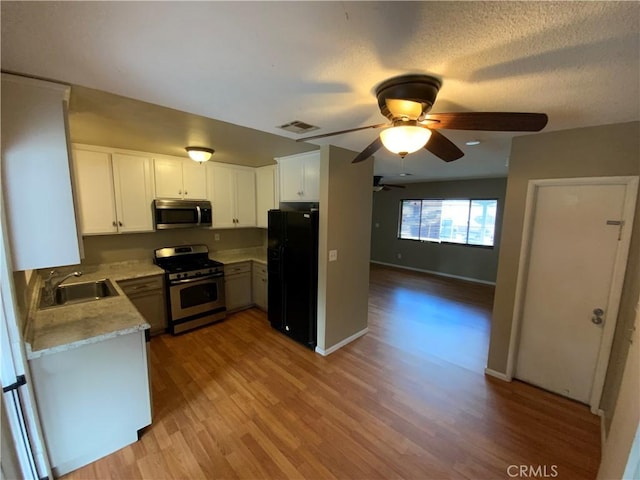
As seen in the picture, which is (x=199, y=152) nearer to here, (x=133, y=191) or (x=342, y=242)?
(x=133, y=191)

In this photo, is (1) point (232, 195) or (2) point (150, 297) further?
(1) point (232, 195)

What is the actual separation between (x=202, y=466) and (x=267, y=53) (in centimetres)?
243

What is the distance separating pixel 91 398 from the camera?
5.72ft

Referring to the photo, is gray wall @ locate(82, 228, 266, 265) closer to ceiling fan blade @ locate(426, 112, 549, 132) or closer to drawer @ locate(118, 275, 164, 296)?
drawer @ locate(118, 275, 164, 296)

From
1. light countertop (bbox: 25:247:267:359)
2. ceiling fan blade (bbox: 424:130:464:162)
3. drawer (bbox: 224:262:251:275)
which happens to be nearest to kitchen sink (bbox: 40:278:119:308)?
light countertop (bbox: 25:247:267:359)

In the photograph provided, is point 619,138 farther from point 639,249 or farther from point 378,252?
point 378,252

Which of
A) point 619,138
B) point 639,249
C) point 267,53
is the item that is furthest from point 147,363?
point 619,138

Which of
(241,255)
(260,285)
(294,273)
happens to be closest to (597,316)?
(294,273)

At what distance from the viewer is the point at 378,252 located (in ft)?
25.9

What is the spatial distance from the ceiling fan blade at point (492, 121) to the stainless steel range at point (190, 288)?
10.5 ft

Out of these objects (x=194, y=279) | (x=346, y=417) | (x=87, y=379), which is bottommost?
(x=346, y=417)

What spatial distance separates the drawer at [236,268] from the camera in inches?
155

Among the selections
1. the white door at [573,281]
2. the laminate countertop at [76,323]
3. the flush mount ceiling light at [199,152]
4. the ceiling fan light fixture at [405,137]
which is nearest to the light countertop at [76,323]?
the laminate countertop at [76,323]

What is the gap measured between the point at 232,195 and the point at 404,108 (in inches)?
129
